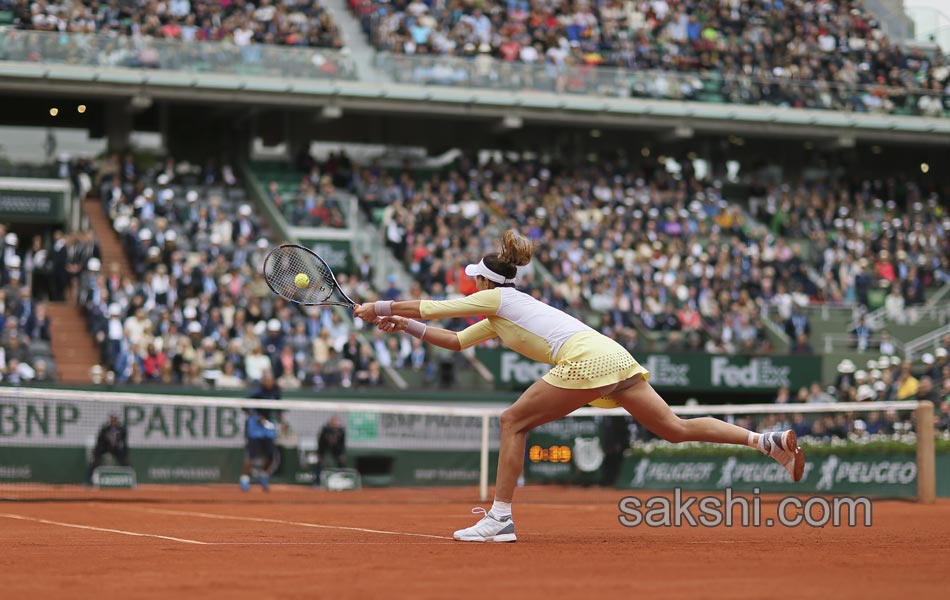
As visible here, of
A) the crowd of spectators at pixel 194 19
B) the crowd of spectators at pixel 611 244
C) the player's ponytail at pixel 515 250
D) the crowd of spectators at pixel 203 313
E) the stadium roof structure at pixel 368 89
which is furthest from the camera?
the crowd of spectators at pixel 194 19

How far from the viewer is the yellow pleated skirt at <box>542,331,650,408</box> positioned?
9.57m

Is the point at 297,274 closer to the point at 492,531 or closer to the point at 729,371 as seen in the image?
the point at 492,531

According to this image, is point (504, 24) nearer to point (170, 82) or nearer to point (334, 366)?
point (170, 82)

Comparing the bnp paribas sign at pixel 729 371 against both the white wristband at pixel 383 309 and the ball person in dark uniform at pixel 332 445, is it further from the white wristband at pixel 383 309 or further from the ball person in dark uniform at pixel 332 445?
the white wristband at pixel 383 309

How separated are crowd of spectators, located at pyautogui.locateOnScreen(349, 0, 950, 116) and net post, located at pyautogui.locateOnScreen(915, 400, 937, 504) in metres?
18.7

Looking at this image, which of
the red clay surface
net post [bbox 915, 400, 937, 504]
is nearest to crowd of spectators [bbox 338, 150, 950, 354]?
net post [bbox 915, 400, 937, 504]

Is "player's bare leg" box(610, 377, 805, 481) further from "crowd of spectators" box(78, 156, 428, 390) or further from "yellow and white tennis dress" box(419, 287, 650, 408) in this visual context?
"crowd of spectators" box(78, 156, 428, 390)

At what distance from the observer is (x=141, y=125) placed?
36.1 m

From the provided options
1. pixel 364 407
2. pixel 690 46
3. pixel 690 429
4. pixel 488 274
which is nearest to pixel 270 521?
pixel 488 274

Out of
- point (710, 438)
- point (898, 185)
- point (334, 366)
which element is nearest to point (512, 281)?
point (710, 438)

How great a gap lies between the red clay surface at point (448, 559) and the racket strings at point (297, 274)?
5.85 ft

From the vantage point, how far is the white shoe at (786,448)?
9.88 m

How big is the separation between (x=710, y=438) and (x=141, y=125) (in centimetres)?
2860

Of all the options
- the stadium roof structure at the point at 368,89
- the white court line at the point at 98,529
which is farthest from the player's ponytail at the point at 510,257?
the stadium roof structure at the point at 368,89
